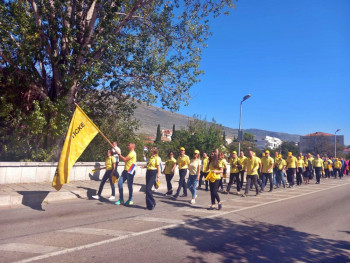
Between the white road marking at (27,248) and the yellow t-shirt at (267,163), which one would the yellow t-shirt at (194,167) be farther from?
the white road marking at (27,248)

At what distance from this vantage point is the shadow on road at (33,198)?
8547 mm

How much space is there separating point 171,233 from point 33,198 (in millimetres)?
5077

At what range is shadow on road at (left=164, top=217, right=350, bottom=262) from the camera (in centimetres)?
485

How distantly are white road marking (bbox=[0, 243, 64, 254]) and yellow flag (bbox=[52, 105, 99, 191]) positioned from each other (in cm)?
305

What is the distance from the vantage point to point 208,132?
24594 millimetres

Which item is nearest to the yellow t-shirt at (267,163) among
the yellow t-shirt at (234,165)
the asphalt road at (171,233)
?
the yellow t-shirt at (234,165)

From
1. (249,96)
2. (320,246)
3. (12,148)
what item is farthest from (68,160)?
(249,96)

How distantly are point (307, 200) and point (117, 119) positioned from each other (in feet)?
31.9

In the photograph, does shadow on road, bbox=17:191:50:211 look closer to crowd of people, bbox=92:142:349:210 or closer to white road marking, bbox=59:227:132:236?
crowd of people, bbox=92:142:349:210

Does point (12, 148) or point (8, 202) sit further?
point (12, 148)

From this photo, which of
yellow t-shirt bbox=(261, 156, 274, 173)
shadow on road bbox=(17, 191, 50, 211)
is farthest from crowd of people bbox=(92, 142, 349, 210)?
shadow on road bbox=(17, 191, 50, 211)

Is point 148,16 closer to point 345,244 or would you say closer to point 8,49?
point 8,49

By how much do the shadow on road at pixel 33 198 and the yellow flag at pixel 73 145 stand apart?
1.06 m

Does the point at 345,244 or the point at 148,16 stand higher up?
the point at 148,16
